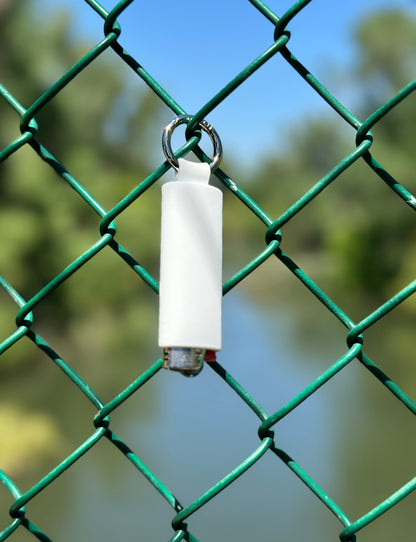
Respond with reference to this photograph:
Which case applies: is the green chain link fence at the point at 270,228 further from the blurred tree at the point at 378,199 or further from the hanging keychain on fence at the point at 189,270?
the blurred tree at the point at 378,199

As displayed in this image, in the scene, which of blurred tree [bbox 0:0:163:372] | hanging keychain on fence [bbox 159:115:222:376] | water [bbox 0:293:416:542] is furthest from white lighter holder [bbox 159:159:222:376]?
blurred tree [bbox 0:0:163:372]

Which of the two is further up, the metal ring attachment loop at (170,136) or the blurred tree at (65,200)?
the blurred tree at (65,200)

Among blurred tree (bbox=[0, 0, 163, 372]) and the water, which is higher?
blurred tree (bbox=[0, 0, 163, 372])

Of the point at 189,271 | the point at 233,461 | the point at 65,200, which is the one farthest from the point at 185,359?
the point at 65,200

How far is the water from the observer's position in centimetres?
485

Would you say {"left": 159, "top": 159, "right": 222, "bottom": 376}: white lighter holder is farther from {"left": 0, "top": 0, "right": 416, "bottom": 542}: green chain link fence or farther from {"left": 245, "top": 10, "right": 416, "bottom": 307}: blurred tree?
{"left": 245, "top": 10, "right": 416, "bottom": 307}: blurred tree

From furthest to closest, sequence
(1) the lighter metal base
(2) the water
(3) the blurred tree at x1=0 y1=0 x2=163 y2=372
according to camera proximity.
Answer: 1. (3) the blurred tree at x1=0 y1=0 x2=163 y2=372
2. (2) the water
3. (1) the lighter metal base

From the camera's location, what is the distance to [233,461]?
5.94 m

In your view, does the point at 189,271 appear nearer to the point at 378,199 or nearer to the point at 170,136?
the point at 170,136

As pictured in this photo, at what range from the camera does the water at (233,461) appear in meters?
4.85

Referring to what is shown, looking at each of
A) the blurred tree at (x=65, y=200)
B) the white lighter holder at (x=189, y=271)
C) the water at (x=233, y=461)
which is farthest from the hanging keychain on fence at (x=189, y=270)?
the blurred tree at (x=65, y=200)

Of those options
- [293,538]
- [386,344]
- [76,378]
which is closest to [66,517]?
[293,538]

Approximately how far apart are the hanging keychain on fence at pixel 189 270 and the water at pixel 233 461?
4.57 m

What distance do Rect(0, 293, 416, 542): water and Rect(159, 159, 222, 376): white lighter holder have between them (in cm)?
457
